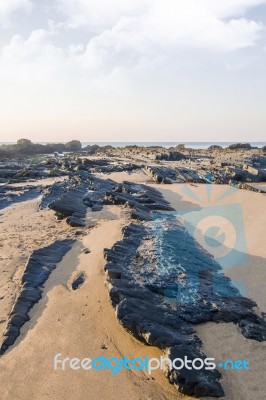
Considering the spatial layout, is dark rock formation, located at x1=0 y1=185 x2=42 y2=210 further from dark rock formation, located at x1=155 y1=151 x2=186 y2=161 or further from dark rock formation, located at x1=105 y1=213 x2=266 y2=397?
dark rock formation, located at x1=155 y1=151 x2=186 y2=161

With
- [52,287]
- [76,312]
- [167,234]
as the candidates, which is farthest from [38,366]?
[167,234]

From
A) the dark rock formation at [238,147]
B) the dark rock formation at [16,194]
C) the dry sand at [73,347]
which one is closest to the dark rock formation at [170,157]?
the dark rock formation at [16,194]

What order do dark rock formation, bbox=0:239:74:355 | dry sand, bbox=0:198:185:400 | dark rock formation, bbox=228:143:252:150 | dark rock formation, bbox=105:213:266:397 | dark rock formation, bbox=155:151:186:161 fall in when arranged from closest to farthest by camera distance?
1. dry sand, bbox=0:198:185:400
2. dark rock formation, bbox=105:213:266:397
3. dark rock formation, bbox=0:239:74:355
4. dark rock formation, bbox=155:151:186:161
5. dark rock formation, bbox=228:143:252:150

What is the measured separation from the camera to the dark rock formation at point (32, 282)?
829cm

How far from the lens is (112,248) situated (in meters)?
12.3

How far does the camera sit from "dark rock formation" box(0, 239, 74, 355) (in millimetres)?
8286

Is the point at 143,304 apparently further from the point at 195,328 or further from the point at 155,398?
the point at 155,398

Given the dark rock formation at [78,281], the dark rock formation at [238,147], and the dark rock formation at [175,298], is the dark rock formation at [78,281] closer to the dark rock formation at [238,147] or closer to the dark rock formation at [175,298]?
the dark rock formation at [175,298]

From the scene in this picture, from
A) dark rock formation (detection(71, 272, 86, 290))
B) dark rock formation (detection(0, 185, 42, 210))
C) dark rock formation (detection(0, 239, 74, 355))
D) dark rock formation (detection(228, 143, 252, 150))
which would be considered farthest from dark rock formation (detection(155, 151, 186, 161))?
dark rock formation (detection(71, 272, 86, 290))

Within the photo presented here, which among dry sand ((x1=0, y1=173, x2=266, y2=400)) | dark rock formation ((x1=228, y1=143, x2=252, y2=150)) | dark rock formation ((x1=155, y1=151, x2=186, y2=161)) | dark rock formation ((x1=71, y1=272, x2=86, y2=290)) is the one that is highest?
dark rock formation ((x1=228, y1=143, x2=252, y2=150))

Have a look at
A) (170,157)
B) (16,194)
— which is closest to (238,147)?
(170,157)

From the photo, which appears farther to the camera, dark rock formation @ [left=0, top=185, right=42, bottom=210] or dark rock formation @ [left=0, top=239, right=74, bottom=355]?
dark rock formation @ [left=0, top=185, right=42, bottom=210]

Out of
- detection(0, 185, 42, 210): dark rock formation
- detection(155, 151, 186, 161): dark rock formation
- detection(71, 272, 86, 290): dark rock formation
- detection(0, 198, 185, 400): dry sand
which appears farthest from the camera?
detection(155, 151, 186, 161): dark rock formation

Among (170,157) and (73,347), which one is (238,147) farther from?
(73,347)
